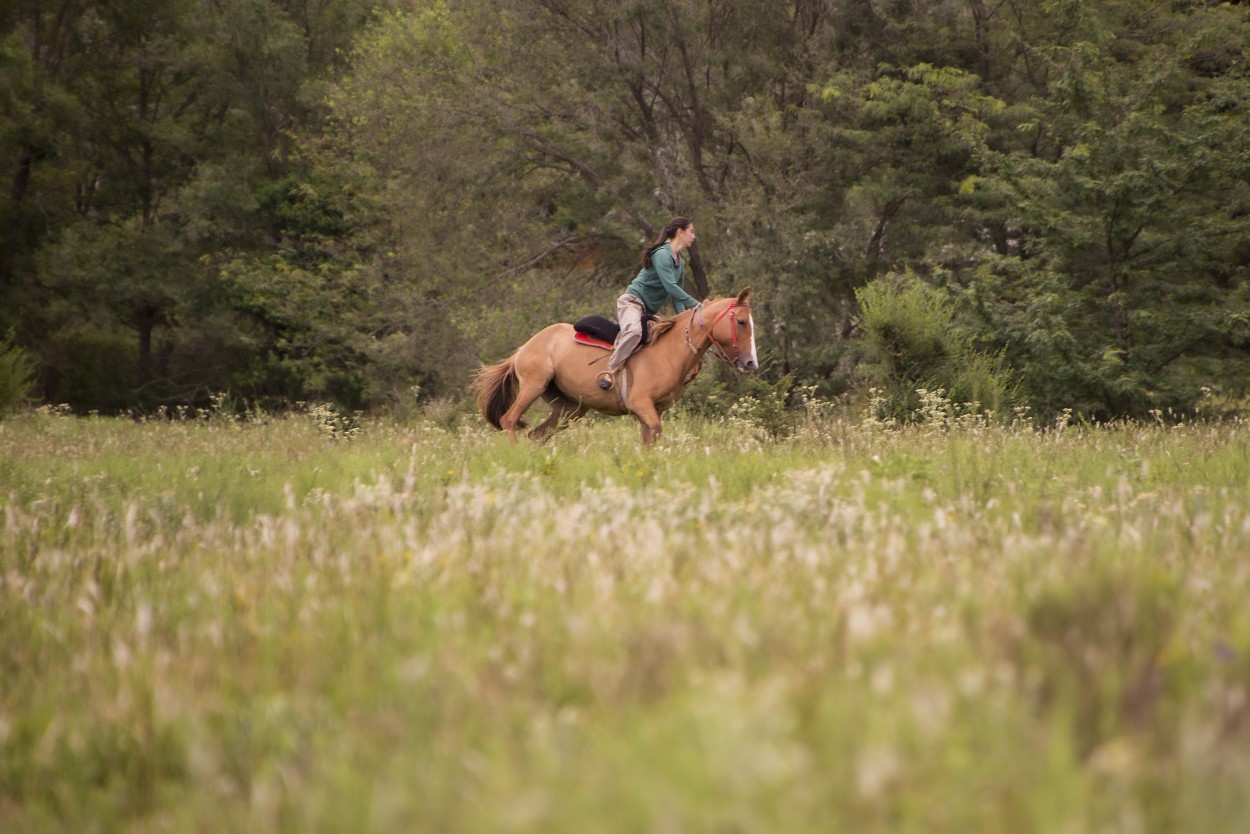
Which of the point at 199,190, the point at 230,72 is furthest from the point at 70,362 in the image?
the point at 230,72

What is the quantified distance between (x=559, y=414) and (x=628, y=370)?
1.72m

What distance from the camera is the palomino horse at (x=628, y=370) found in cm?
1178

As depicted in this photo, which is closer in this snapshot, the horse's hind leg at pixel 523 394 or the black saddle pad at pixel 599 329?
the black saddle pad at pixel 599 329

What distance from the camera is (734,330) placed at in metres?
11.6

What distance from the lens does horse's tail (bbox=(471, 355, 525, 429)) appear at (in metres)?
13.6

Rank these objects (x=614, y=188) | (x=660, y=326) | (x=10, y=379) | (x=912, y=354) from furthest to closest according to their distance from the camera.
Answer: (x=614, y=188)
(x=10, y=379)
(x=912, y=354)
(x=660, y=326)

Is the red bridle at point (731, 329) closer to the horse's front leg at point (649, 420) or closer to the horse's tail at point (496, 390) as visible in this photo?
the horse's front leg at point (649, 420)

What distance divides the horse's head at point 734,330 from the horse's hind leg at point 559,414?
83.6 inches

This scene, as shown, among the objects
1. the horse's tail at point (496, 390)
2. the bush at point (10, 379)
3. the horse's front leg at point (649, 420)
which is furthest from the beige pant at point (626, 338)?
the bush at point (10, 379)

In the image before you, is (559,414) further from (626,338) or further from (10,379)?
(10,379)

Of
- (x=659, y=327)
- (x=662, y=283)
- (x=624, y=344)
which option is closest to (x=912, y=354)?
(x=662, y=283)

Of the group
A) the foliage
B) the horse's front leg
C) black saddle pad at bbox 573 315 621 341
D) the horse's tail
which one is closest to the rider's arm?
black saddle pad at bbox 573 315 621 341

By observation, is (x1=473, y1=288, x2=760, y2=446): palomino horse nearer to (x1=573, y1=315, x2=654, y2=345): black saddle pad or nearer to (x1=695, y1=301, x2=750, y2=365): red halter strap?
(x1=695, y1=301, x2=750, y2=365): red halter strap

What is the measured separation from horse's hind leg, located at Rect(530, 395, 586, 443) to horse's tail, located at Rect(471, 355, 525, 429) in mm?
388
